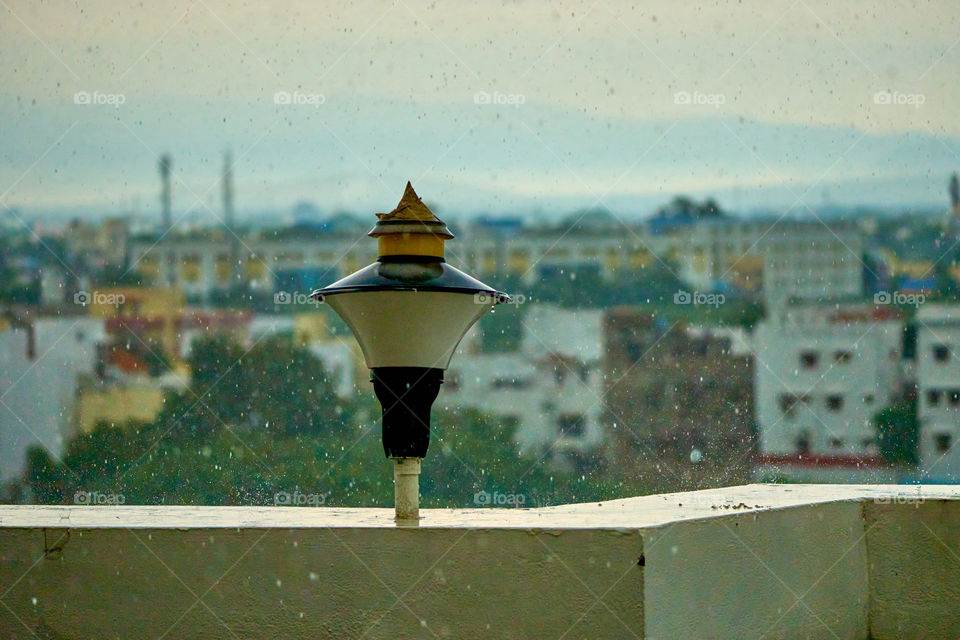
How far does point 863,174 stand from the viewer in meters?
63.5

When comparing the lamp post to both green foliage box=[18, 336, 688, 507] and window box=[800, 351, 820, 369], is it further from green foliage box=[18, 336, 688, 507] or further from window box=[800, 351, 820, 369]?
window box=[800, 351, 820, 369]

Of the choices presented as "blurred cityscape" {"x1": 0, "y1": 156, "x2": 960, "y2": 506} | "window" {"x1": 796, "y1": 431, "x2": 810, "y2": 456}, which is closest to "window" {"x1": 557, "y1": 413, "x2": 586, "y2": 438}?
"blurred cityscape" {"x1": 0, "y1": 156, "x2": 960, "y2": 506}

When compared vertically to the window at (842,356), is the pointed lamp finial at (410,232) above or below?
above

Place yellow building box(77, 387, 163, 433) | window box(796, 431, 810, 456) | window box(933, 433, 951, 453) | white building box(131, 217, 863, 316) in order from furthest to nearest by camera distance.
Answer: window box(796, 431, 810, 456) < window box(933, 433, 951, 453) < white building box(131, 217, 863, 316) < yellow building box(77, 387, 163, 433)

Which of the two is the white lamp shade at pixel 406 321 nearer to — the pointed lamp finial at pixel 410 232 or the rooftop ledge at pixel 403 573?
the pointed lamp finial at pixel 410 232

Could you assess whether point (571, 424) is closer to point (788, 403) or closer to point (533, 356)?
point (533, 356)

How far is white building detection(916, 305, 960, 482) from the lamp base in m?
49.0

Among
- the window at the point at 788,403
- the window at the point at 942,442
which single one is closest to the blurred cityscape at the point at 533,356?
the window at the point at 942,442

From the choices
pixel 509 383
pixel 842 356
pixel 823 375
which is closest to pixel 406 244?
pixel 509 383

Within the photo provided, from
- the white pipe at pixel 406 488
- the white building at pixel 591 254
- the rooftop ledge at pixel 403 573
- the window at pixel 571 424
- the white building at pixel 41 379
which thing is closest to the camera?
the rooftop ledge at pixel 403 573

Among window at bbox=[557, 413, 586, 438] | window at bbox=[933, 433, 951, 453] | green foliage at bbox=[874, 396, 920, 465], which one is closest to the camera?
window at bbox=[933, 433, 951, 453]

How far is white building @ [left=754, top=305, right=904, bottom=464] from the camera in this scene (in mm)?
49344

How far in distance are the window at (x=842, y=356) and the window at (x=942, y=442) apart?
16.5 ft

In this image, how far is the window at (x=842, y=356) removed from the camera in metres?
50.5
